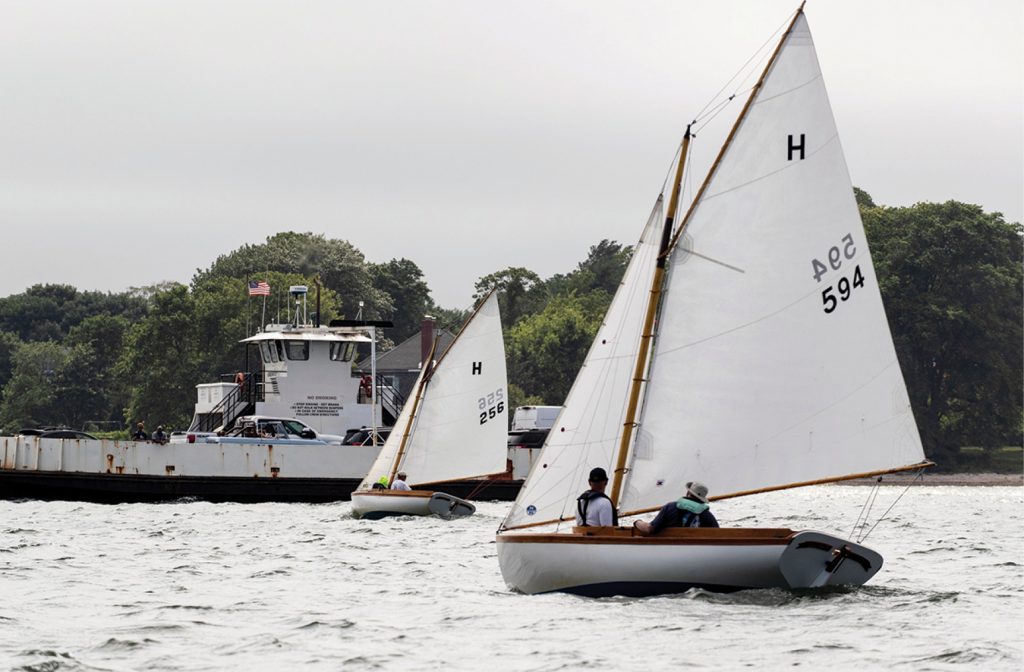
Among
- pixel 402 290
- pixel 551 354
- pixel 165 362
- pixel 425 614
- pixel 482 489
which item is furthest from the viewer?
pixel 402 290

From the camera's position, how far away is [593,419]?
2427 centimetres

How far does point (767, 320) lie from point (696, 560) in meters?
3.88

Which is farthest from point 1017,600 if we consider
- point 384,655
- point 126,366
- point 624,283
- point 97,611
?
point 126,366

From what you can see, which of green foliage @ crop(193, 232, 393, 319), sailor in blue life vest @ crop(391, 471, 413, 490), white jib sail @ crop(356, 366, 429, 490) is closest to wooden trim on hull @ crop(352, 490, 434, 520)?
sailor in blue life vest @ crop(391, 471, 413, 490)

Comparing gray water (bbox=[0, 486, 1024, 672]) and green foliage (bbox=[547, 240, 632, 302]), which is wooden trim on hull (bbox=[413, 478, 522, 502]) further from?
green foliage (bbox=[547, 240, 632, 302])

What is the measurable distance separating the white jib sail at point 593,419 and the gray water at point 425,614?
1549 mm

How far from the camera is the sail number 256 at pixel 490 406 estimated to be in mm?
48750

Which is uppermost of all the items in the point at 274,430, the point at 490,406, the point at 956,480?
the point at 490,406

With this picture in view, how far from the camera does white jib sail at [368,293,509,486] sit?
48.4m

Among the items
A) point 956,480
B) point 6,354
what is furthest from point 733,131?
point 6,354

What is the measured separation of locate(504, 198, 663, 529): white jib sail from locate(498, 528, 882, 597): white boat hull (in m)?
1.63

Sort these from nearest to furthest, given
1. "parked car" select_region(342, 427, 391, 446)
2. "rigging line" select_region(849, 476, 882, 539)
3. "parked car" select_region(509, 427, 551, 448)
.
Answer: "rigging line" select_region(849, 476, 882, 539) → "parked car" select_region(342, 427, 391, 446) → "parked car" select_region(509, 427, 551, 448)

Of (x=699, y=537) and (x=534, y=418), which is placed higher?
(x=534, y=418)

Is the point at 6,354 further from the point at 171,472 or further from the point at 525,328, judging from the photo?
the point at 171,472
